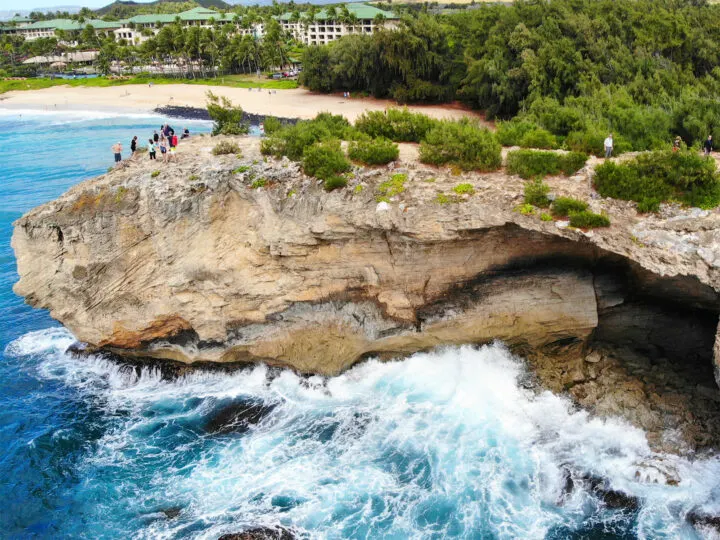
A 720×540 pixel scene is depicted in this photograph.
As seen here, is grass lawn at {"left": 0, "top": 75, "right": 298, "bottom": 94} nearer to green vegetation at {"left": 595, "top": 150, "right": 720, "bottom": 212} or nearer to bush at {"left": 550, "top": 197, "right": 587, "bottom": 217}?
green vegetation at {"left": 595, "top": 150, "right": 720, "bottom": 212}

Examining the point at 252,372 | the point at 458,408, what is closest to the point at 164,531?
the point at 252,372

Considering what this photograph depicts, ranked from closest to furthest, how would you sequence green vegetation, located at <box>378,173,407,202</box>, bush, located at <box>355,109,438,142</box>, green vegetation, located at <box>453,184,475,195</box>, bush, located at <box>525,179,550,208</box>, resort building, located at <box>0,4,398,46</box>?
bush, located at <box>525,179,550,208</box> < green vegetation, located at <box>453,184,475,195</box> < green vegetation, located at <box>378,173,407,202</box> < bush, located at <box>355,109,438,142</box> < resort building, located at <box>0,4,398,46</box>

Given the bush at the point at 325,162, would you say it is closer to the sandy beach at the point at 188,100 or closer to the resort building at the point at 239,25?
the sandy beach at the point at 188,100

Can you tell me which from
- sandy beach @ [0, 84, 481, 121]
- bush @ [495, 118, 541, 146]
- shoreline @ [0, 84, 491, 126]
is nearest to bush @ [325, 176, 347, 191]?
bush @ [495, 118, 541, 146]

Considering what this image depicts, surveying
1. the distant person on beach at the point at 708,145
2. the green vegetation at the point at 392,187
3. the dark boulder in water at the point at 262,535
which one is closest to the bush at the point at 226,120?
the green vegetation at the point at 392,187

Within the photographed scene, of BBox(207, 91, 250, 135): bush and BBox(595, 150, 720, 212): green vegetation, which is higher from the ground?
BBox(207, 91, 250, 135): bush

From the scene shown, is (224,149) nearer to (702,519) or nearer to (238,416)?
(238,416)

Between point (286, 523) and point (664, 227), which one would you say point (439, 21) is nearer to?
point (664, 227)

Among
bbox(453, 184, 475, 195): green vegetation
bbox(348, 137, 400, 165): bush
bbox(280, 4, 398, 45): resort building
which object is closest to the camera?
bbox(453, 184, 475, 195): green vegetation
